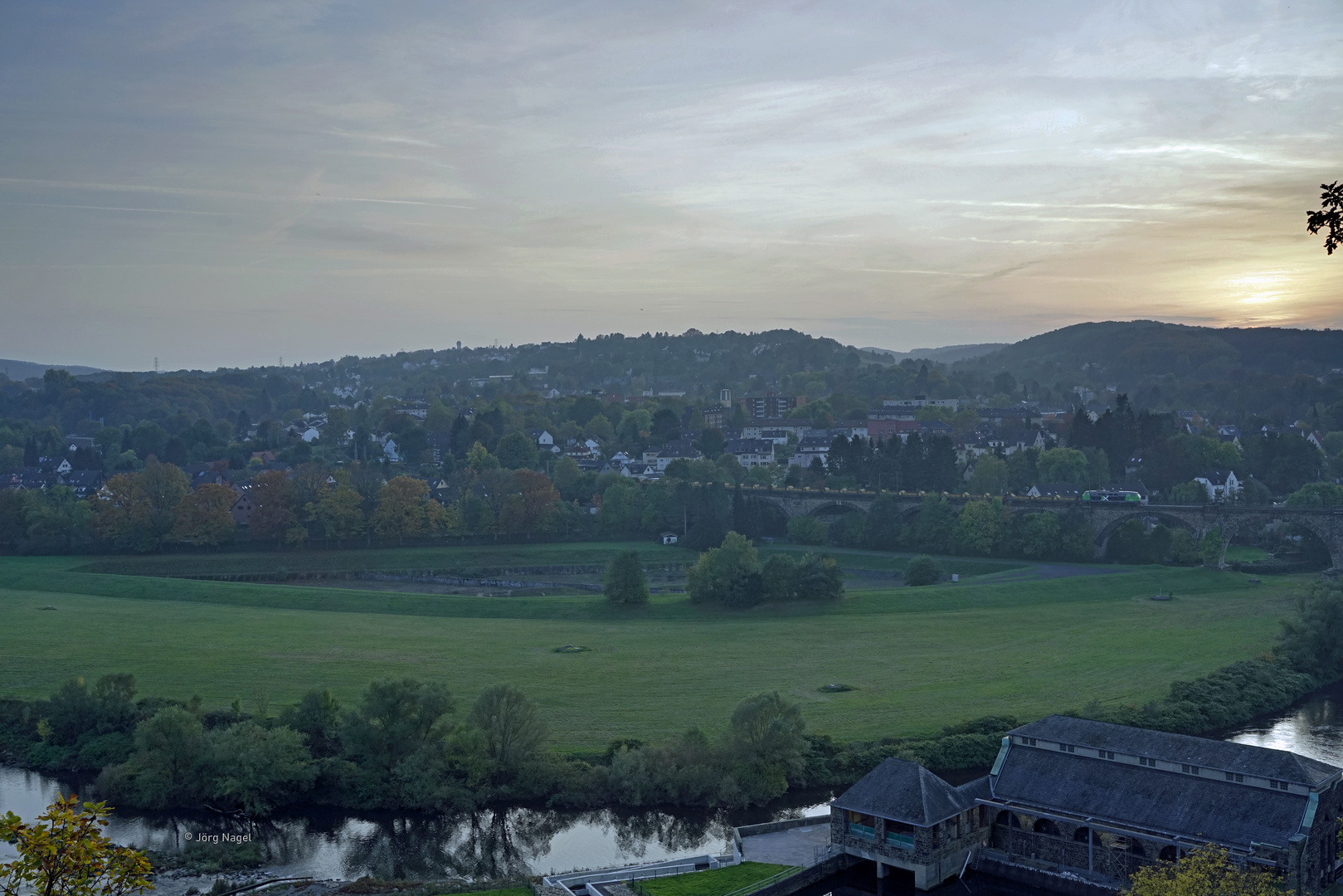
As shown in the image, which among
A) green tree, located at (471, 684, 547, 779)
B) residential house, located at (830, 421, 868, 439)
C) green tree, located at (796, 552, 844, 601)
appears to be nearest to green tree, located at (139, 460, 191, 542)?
green tree, located at (796, 552, 844, 601)

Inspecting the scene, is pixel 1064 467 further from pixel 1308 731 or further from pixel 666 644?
pixel 1308 731

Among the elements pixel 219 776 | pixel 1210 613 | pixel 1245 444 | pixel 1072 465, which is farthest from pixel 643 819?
pixel 1245 444

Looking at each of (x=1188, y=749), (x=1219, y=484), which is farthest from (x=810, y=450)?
(x=1188, y=749)

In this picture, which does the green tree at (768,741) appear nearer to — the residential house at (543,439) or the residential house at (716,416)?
the residential house at (543,439)

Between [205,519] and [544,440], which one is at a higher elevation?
[544,440]

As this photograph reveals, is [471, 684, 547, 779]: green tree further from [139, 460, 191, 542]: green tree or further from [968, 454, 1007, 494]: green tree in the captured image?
[968, 454, 1007, 494]: green tree

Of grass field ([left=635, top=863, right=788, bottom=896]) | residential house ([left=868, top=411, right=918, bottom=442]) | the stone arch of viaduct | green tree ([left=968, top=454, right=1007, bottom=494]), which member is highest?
residential house ([left=868, top=411, right=918, bottom=442])
